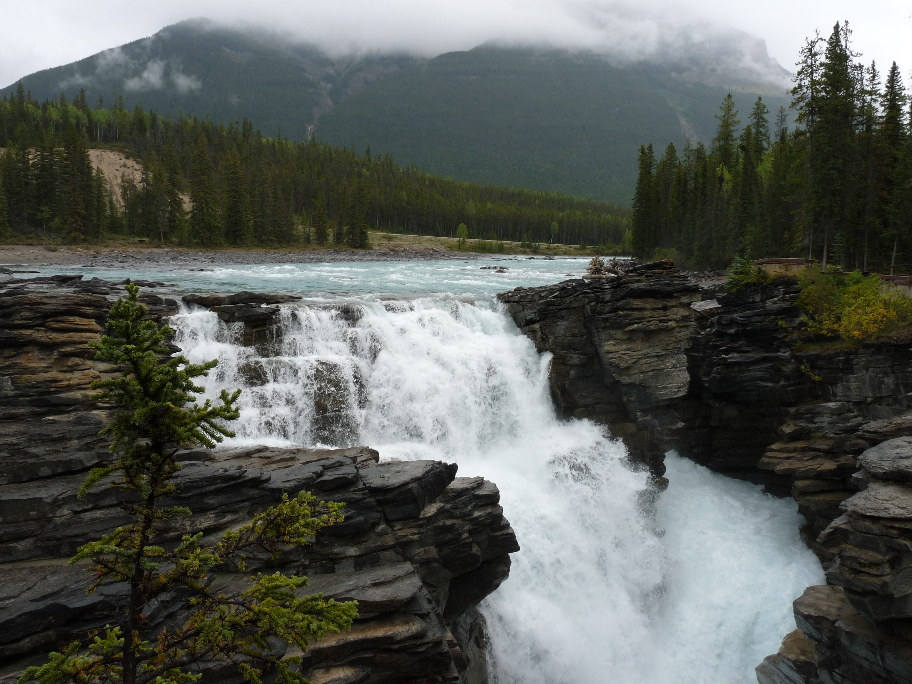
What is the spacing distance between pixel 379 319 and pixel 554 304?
28.8 feet

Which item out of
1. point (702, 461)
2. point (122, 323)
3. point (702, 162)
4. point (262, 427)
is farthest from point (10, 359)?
point (702, 162)

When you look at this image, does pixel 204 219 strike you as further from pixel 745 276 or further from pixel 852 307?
pixel 852 307

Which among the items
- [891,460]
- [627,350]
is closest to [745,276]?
[627,350]

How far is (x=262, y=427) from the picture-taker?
19.9 meters

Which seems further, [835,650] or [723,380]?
[723,380]

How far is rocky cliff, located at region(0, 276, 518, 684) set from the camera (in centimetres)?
1020

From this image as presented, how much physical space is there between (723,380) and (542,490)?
11319 mm

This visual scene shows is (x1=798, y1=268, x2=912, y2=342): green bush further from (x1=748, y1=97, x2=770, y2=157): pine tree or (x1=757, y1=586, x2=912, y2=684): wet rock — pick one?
(x1=748, y1=97, x2=770, y2=157): pine tree

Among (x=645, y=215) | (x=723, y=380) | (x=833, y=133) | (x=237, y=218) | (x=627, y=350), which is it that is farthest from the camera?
(x=237, y=218)

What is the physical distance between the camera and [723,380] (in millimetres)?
25875

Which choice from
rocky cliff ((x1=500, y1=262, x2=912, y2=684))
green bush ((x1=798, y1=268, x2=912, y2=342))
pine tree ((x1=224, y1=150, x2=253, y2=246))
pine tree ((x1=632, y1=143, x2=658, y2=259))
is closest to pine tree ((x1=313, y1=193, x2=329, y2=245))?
pine tree ((x1=224, y1=150, x2=253, y2=246))

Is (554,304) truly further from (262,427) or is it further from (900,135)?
(900,135)

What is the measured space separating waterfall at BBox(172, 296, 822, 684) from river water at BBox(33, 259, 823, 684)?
0.19ft

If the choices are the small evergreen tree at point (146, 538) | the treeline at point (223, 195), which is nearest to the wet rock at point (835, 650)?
the small evergreen tree at point (146, 538)
